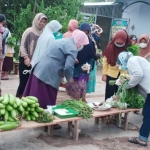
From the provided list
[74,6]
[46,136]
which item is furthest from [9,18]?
[46,136]

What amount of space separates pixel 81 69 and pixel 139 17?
7.41 metres

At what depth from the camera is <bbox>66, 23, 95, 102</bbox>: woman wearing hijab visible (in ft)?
18.1

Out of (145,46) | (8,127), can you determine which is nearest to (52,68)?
(8,127)

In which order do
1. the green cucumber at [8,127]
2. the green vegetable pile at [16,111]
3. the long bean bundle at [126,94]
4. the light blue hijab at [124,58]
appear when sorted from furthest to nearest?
the light blue hijab at [124,58] < the long bean bundle at [126,94] < the green vegetable pile at [16,111] < the green cucumber at [8,127]

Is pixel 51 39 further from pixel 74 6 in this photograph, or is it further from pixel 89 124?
pixel 74 6

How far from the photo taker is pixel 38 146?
4.07 meters

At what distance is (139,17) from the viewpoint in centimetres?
1212

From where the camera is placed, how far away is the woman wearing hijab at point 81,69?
5508 millimetres

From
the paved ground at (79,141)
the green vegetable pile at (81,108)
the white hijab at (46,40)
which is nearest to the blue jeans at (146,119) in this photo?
the paved ground at (79,141)

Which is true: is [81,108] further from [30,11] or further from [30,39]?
[30,11]

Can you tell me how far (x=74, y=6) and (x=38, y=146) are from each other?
21.7 feet

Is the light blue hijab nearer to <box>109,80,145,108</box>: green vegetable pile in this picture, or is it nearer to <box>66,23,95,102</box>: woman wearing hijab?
<box>109,80,145,108</box>: green vegetable pile

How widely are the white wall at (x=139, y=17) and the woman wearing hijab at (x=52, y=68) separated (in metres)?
8.18

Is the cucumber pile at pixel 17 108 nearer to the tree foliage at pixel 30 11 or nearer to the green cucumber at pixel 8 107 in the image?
the green cucumber at pixel 8 107
